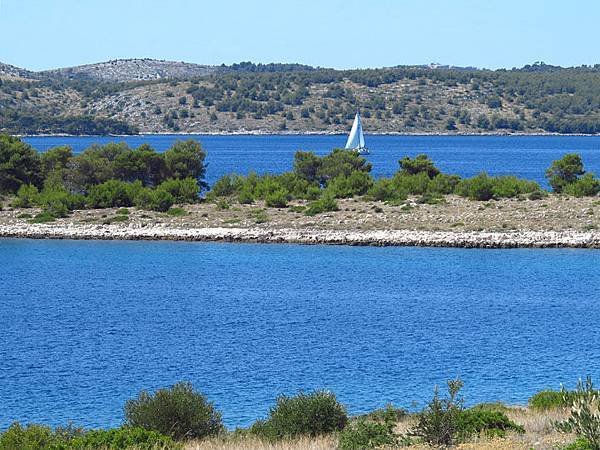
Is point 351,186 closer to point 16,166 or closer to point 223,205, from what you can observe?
point 223,205

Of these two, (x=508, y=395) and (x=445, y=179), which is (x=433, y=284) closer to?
(x=508, y=395)

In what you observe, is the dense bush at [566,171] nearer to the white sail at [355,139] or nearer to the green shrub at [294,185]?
the green shrub at [294,185]

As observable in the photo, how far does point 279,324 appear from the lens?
30.3 m

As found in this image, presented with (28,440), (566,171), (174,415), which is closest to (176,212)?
(566,171)

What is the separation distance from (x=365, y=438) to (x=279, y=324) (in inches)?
671

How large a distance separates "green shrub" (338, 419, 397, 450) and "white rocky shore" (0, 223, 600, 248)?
32.8m

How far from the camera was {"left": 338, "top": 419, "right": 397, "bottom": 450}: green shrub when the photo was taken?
42.8 feet

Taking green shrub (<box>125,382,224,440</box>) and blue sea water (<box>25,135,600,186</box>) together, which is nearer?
green shrub (<box>125,382,224,440</box>)

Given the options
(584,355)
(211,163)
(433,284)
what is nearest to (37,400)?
(584,355)

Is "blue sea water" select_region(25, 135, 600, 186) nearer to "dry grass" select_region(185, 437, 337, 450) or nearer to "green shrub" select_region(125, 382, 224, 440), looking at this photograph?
"green shrub" select_region(125, 382, 224, 440)

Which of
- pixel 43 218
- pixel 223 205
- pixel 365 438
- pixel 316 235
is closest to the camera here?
pixel 365 438

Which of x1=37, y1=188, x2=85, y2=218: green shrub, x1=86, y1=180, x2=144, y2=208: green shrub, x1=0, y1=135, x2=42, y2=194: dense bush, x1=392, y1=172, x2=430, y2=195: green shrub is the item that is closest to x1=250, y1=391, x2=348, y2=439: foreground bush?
x1=37, y1=188, x2=85, y2=218: green shrub

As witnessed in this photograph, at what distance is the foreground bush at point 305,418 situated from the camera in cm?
1578

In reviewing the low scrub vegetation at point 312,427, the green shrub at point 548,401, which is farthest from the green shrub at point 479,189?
the green shrub at point 548,401
